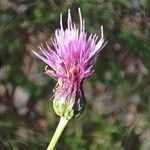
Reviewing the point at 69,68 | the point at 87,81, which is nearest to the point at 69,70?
the point at 69,68

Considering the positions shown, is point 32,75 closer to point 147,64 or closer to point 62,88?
point 147,64

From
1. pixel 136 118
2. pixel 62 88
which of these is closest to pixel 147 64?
pixel 136 118

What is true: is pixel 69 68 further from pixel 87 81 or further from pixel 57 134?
pixel 87 81

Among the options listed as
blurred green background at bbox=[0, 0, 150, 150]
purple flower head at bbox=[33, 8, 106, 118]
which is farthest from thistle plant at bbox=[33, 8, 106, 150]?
blurred green background at bbox=[0, 0, 150, 150]

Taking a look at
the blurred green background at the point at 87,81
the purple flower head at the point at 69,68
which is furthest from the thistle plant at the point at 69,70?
the blurred green background at the point at 87,81

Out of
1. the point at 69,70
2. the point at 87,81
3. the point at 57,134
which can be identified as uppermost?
the point at 69,70

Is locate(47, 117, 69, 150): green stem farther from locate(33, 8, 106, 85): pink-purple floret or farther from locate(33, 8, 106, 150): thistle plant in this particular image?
locate(33, 8, 106, 85): pink-purple floret
